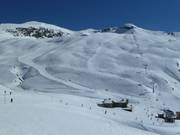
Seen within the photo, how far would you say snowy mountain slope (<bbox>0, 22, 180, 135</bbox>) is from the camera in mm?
27406

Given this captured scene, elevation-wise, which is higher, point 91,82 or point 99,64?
point 99,64

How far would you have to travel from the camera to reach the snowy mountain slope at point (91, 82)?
2741cm

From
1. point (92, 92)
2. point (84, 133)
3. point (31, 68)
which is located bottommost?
point (84, 133)

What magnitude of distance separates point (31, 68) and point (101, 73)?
1296 cm

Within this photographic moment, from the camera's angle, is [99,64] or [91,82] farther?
[99,64]

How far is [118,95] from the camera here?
53.6 metres

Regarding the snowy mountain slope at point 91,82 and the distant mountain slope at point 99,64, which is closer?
the snowy mountain slope at point 91,82

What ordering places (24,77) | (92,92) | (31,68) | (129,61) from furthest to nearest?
(129,61) < (31,68) < (24,77) < (92,92)

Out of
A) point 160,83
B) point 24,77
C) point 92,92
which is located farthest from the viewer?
point 24,77

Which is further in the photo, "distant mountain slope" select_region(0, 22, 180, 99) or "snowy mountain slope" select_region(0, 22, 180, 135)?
"distant mountain slope" select_region(0, 22, 180, 99)

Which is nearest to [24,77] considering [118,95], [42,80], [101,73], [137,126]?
[42,80]

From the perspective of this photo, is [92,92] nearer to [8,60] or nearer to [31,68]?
[31,68]

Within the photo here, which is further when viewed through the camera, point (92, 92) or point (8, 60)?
point (8, 60)

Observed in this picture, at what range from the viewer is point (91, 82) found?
60.5 m
